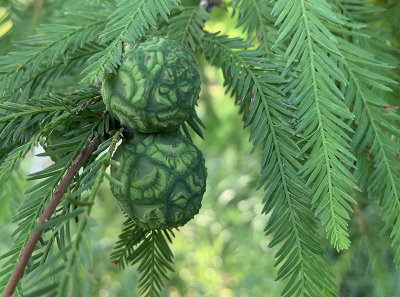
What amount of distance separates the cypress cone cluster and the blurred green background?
353 millimetres

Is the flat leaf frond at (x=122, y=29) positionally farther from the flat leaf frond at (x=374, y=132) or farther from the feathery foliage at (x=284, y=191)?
the flat leaf frond at (x=374, y=132)

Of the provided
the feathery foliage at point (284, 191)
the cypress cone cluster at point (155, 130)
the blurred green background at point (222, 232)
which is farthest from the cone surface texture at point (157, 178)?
the blurred green background at point (222, 232)

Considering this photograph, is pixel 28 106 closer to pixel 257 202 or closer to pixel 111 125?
pixel 111 125

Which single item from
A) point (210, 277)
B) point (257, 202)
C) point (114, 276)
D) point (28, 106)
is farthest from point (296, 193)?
point (210, 277)

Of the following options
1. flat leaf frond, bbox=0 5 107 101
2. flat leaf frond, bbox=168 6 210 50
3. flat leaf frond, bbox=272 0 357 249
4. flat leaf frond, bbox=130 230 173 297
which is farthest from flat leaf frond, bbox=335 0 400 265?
flat leaf frond, bbox=0 5 107 101

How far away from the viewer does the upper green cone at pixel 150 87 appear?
65 centimetres

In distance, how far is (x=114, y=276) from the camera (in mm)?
2199

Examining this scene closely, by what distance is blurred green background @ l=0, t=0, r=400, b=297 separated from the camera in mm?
1374

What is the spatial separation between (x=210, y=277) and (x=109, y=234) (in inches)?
32.6

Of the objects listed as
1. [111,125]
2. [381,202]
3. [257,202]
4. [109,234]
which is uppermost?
[111,125]

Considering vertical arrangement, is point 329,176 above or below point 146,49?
below

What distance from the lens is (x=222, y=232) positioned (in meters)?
2.55

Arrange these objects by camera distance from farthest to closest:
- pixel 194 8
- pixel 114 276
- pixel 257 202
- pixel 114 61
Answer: pixel 114 276 → pixel 257 202 → pixel 194 8 → pixel 114 61

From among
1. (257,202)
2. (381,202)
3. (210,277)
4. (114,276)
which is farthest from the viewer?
(210,277)
